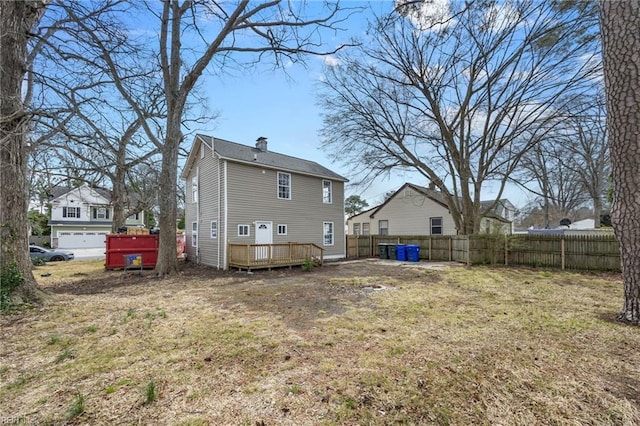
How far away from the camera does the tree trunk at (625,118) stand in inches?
160

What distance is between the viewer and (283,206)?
14570 mm

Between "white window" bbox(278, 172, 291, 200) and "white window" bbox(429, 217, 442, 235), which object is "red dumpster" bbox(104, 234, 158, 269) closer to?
"white window" bbox(278, 172, 291, 200)

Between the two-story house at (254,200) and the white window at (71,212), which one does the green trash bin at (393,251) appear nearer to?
the two-story house at (254,200)

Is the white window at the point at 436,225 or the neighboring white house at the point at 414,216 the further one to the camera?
the white window at the point at 436,225

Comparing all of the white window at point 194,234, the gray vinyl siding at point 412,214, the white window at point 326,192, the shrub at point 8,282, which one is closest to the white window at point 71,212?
the white window at point 194,234

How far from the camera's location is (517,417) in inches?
93.8

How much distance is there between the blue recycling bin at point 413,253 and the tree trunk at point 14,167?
14.2 metres

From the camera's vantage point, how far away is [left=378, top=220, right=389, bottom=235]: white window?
23.9 m

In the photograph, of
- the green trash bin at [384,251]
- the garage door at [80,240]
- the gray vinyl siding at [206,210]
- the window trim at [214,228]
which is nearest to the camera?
the gray vinyl siding at [206,210]

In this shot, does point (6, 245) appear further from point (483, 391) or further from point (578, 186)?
point (578, 186)

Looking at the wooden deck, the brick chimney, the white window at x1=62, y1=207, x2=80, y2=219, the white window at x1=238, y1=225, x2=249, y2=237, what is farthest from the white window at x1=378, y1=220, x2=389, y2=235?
the white window at x1=62, y1=207, x2=80, y2=219

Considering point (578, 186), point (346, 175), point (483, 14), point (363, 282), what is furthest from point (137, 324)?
point (578, 186)

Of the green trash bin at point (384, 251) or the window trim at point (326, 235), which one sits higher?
the window trim at point (326, 235)

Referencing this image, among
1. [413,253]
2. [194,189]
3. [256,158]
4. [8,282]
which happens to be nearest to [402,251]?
[413,253]
